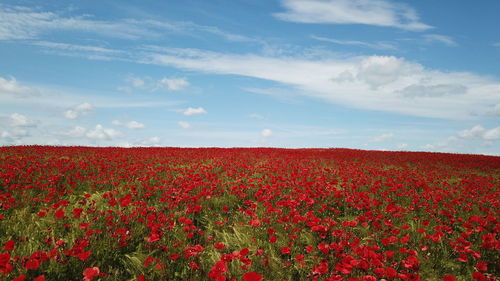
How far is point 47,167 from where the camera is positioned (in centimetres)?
1039

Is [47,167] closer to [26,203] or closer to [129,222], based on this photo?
[26,203]

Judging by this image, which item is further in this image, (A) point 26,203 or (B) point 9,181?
(B) point 9,181

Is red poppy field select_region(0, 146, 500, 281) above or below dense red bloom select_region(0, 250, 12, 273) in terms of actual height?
below

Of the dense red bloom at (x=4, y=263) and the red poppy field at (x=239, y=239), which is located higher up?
the dense red bloom at (x=4, y=263)

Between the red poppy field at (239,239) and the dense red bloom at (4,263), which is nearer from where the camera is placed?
the dense red bloom at (4,263)

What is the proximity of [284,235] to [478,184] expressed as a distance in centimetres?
932

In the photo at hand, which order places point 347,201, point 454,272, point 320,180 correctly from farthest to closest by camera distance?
point 320,180
point 347,201
point 454,272

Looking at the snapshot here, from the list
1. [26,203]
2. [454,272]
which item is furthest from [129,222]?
[454,272]

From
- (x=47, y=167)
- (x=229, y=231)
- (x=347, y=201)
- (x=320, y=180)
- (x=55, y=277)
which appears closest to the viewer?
(x=55, y=277)

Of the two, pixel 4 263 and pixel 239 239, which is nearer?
pixel 4 263

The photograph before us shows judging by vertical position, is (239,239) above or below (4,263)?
below

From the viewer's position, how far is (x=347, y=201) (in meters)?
7.00

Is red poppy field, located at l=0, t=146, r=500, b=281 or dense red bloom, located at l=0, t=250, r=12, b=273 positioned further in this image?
red poppy field, located at l=0, t=146, r=500, b=281

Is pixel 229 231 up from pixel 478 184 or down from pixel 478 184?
down
